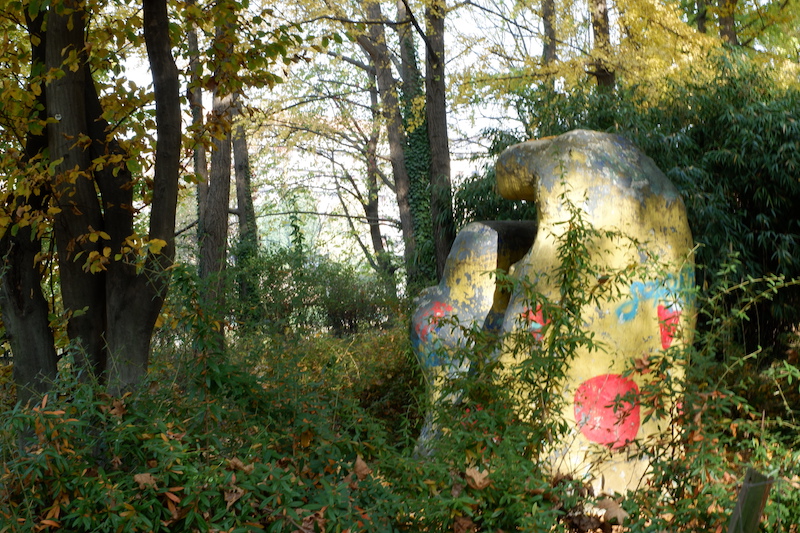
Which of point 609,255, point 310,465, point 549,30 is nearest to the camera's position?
point 310,465

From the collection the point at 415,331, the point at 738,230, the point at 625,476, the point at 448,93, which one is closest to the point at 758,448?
the point at 625,476

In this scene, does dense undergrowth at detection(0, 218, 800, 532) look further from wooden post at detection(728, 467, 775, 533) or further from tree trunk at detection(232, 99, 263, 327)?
tree trunk at detection(232, 99, 263, 327)

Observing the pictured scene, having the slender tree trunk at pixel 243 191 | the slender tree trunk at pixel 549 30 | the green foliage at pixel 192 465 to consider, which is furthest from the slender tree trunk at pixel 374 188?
the green foliage at pixel 192 465

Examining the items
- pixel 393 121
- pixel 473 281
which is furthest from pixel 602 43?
pixel 473 281

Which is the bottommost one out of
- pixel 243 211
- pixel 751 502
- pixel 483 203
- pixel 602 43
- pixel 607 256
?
pixel 751 502

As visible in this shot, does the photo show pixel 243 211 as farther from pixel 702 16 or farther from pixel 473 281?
pixel 473 281

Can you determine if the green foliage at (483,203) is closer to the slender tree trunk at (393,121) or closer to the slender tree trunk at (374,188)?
the slender tree trunk at (393,121)

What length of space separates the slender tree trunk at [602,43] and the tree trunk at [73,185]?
Result: 8.92 meters

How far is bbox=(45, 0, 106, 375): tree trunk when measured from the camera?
4.79m

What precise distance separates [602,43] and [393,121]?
510cm

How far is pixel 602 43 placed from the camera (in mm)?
12203

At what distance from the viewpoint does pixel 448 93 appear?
48.5ft

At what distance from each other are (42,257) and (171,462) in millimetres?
2959

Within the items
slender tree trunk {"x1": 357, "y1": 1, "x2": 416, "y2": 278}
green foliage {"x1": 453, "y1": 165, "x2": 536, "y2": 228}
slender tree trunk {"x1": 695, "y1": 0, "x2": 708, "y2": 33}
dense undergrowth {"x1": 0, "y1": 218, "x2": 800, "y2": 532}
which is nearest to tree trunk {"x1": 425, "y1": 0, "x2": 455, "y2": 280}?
green foliage {"x1": 453, "y1": 165, "x2": 536, "y2": 228}
